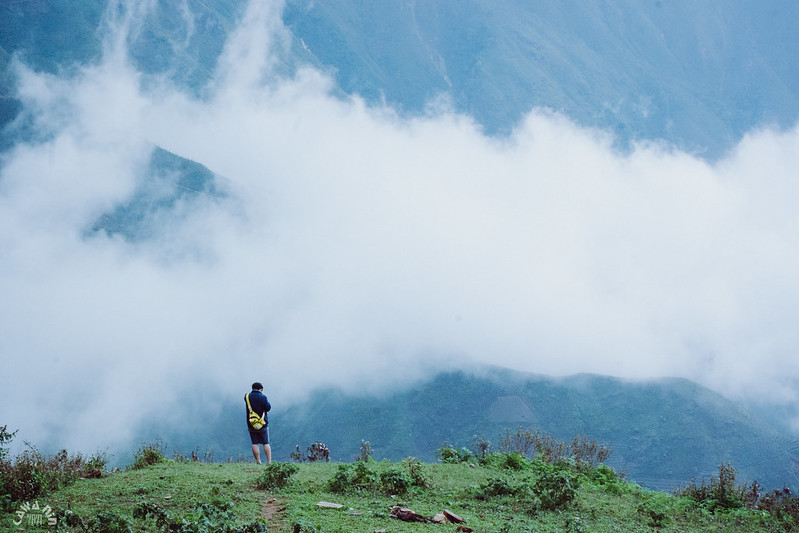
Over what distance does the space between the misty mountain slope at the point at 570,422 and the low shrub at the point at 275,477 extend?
1049 inches

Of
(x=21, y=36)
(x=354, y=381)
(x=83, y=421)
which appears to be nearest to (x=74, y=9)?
(x=21, y=36)

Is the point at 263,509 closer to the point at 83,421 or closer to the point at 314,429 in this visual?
the point at 314,429

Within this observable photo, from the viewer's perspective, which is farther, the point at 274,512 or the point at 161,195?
the point at 161,195

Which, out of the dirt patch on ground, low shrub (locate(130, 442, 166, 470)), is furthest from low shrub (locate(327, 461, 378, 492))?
low shrub (locate(130, 442, 166, 470))

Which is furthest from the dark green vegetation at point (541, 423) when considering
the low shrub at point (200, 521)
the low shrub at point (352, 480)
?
the low shrub at point (200, 521)

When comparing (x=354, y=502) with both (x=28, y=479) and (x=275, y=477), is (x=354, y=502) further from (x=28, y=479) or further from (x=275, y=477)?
(x=28, y=479)

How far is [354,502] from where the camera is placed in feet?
27.0

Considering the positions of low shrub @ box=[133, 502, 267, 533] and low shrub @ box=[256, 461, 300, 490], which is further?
low shrub @ box=[256, 461, 300, 490]

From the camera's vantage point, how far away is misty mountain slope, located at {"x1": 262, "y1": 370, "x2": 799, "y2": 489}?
34562 mm

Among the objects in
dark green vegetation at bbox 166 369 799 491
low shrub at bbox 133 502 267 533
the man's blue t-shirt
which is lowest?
low shrub at bbox 133 502 267 533

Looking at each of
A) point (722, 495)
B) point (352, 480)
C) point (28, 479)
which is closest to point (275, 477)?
point (352, 480)

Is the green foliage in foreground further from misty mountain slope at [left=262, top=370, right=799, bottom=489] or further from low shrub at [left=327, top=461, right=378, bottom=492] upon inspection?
misty mountain slope at [left=262, top=370, right=799, bottom=489]

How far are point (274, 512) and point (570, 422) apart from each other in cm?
3373

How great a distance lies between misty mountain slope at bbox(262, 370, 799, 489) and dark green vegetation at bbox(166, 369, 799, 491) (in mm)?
68
